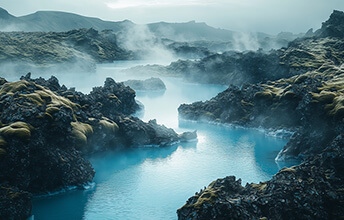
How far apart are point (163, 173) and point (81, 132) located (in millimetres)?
18021

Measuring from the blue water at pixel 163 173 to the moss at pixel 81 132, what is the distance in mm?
6265

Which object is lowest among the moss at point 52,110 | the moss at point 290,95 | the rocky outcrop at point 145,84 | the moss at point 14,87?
the rocky outcrop at point 145,84

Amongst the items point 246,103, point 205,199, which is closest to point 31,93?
point 205,199

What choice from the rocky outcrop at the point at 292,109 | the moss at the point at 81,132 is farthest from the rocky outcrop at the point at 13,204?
the rocky outcrop at the point at 292,109

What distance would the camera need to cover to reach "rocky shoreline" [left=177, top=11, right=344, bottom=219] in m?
34.2

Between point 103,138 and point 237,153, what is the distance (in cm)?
3182

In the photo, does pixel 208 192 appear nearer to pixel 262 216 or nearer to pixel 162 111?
pixel 262 216

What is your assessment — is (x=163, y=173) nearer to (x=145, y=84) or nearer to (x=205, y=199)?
(x=205, y=199)

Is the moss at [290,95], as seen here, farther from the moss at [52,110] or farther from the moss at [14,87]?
the moss at [14,87]

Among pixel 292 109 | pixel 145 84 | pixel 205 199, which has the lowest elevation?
pixel 145 84

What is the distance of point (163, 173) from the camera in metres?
64.4

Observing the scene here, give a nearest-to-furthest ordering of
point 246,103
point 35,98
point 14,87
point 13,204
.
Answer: point 13,204 → point 35,98 → point 14,87 → point 246,103

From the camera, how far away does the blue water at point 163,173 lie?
4666cm

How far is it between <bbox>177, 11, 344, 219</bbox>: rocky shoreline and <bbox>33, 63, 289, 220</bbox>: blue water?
7.18 metres
